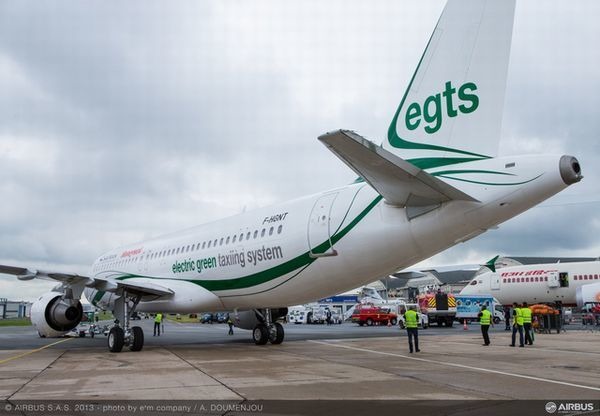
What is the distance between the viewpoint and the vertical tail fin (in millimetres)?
10656

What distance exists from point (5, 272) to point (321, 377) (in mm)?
11587

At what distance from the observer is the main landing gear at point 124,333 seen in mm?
16438

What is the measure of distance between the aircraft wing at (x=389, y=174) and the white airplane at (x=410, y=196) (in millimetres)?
21

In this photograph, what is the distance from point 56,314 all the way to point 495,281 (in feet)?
121

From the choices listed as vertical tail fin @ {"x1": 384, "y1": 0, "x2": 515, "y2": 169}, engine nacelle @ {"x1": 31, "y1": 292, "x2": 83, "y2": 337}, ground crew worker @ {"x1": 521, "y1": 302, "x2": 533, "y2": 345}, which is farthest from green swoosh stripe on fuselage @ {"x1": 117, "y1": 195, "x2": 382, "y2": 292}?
ground crew worker @ {"x1": 521, "y1": 302, "x2": 533, "y2": 345}

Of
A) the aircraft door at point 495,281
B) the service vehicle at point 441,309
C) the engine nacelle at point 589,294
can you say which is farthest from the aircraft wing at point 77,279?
the aircraft door at point 495,281

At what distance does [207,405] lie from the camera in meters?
7.18

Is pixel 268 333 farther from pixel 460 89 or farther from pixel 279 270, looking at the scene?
pixel 460 89

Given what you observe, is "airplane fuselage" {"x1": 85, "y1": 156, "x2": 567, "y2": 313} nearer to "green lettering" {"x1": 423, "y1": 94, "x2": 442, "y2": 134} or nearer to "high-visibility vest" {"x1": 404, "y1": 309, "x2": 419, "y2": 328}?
"green lettering" {"x1": 423, "y1": 94, "x2": 442, "y2": 134}

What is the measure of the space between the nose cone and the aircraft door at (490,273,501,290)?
126 ft

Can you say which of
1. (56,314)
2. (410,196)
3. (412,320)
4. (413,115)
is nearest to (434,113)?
(413,115)

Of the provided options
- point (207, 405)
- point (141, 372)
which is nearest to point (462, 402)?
point (207, 405)

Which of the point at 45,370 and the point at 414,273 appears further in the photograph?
the point at 414,273

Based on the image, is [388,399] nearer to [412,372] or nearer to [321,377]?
[321,377]
